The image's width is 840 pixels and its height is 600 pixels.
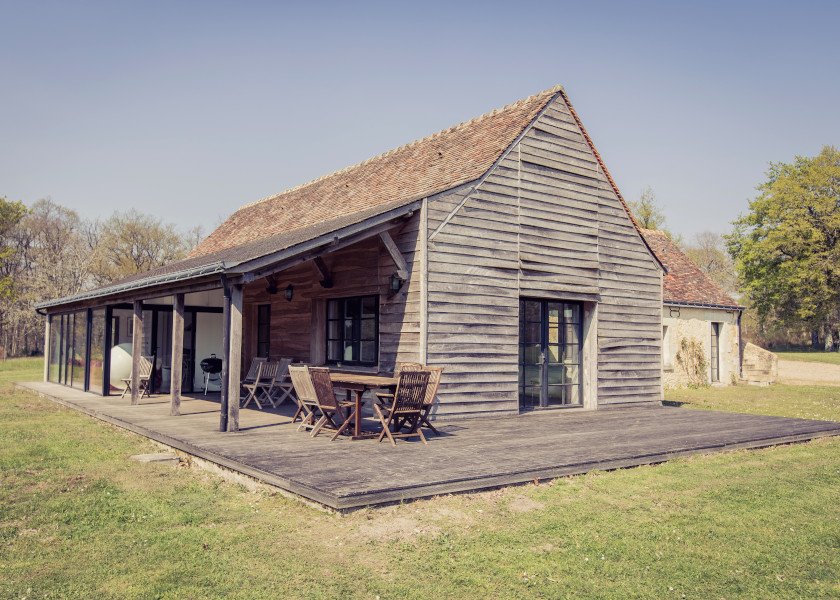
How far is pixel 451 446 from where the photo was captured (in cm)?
802

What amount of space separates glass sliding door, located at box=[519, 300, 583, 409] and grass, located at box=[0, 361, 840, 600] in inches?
194

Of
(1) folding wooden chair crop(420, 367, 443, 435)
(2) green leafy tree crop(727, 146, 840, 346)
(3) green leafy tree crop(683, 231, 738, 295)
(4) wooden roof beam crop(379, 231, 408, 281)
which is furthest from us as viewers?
(3) green leafy tree crop(683, 231, 738, 295)

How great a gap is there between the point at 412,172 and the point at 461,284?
10.1ft

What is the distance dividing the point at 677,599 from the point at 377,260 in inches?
319

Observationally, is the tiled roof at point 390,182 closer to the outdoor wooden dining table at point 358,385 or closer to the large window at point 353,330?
the large window at point 353,330

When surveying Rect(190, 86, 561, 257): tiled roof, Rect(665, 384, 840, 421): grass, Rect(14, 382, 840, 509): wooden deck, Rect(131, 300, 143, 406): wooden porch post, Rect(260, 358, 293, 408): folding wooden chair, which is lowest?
Rect(665, 384, 840, 421): grass

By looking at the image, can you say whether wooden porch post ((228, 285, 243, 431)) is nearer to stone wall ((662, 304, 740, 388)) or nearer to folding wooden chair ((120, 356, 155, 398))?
folding wooden chair ((120, 356, 155, 398))

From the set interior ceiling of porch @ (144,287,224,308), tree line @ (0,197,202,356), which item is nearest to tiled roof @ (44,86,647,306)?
interior ceiling of porch @ (144,287,224,308)

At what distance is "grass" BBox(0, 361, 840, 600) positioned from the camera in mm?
3934

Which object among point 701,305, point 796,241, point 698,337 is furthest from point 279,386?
point 796,241

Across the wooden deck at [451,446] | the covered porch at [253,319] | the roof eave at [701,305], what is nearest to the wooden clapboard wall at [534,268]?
the covered porch at [253,319]

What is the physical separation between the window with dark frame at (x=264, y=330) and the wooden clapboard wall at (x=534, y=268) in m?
5.55

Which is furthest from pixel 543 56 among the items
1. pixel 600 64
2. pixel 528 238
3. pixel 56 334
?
pixel 56 334

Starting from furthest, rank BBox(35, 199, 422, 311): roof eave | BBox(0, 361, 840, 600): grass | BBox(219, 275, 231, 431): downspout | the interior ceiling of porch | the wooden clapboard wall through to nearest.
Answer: the interior ceiling of porch → the wooden clapboard wall → BBox(219, 275, 231, 431): downspout → BBox(35, 199, 422, 311): roof eave → BBox(0, 361, 840, 600): grass
